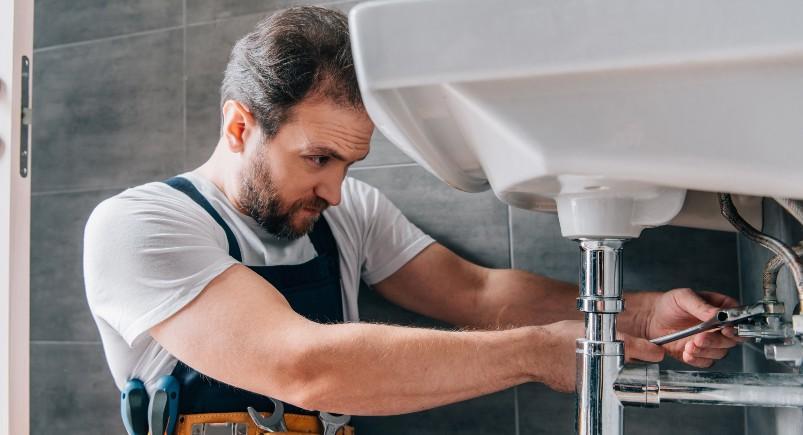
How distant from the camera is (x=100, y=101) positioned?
1523mm

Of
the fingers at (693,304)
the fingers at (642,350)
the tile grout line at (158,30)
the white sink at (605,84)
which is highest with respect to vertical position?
the tile grout line at (158,30)

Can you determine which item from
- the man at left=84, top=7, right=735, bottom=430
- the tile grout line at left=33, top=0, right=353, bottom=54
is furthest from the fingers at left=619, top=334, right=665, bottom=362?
the tile grout line at left=33, top=0, right=353, bottom=54

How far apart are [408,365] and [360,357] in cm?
5

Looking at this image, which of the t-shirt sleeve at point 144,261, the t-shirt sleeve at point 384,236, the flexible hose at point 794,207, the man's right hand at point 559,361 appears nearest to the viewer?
the flexible hose at point 794,207

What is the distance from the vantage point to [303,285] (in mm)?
1116

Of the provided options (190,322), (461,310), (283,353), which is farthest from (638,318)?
(190,322)

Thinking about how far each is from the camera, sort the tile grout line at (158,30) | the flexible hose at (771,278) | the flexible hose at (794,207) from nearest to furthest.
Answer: the flexible hose at (794,207)
the flexible hose at (771,278)
the tile grout line at (158,30)

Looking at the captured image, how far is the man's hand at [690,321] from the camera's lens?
0.80 m

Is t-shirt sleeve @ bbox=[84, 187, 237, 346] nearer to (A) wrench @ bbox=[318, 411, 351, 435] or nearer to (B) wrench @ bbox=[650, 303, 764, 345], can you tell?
(A) wrench @ bbox=[318, 411, 351, 435]

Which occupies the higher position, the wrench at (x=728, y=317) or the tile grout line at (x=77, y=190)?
the tile grout line at (x=77, y=190)

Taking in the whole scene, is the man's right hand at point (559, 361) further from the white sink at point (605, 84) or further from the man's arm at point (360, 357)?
the white sink at point (605, 84)

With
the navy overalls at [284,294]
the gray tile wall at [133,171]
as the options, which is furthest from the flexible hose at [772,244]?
the navy overalls at [284,294]

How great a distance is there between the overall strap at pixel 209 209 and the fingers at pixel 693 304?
2.00ft

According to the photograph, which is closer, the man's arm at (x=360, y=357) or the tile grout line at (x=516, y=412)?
the man's arm at (x=360, y=357)
